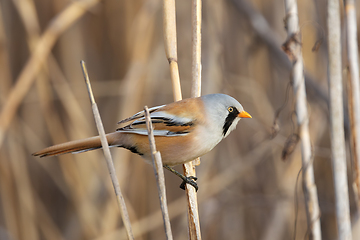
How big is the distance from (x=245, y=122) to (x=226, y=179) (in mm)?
437

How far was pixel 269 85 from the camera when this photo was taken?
7.48 ft

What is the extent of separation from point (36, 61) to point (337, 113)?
153 centimetres

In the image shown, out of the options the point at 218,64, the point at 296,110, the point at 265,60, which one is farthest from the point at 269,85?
the point at 296,110

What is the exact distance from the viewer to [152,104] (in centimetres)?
232

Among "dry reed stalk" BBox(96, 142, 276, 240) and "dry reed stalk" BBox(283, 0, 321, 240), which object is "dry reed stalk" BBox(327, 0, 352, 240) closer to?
"dry reed stalk" BBox(283, 0, 321, 240)

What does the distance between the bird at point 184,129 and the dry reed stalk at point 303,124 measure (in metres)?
0.23

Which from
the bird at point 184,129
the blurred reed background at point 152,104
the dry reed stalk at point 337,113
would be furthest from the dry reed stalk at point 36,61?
the dry reed stalk at point 337,113

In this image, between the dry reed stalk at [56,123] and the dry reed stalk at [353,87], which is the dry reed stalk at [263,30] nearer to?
the dry reed stalk at [353,87]

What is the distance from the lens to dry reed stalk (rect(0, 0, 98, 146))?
1.78 m

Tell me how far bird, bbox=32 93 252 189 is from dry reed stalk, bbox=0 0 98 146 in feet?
2.54

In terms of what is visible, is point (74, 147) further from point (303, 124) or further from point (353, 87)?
point (353, 87)

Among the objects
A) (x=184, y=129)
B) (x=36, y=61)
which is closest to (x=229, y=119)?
(x=184, y=129)

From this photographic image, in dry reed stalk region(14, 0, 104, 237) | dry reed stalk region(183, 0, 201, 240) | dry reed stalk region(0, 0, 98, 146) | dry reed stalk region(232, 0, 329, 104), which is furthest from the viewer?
dry reed stalk region(232, 0, 329, 104)

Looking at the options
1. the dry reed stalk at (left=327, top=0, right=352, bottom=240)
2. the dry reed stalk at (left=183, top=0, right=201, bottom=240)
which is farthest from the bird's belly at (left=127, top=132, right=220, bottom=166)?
the dry reed stalk at (left=327, top=0, right=352, bottom=240)
